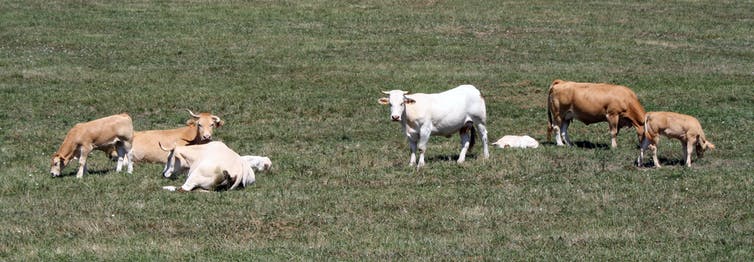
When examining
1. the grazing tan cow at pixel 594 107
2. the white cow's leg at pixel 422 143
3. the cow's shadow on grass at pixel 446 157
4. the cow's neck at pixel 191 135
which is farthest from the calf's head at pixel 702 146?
the cow's neck at pixel 191 135

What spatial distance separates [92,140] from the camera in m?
19.8

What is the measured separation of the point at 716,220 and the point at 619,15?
97.4 feet

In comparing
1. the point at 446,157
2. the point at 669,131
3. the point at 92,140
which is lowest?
the point at 446,157

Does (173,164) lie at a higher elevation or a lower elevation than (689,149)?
higher

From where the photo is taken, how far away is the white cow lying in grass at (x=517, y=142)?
2364 centimetres

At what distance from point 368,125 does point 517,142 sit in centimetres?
405

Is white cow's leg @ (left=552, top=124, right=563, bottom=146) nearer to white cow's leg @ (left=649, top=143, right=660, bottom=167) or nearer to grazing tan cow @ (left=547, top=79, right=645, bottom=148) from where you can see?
grazing tan cow @ (left=547, top=79, right=645, bottom=148)

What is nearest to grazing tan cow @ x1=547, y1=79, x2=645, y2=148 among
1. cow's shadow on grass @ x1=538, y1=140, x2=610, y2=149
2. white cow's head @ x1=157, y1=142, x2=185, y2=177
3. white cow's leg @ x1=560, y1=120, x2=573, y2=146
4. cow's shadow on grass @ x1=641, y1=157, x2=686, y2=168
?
white cow's leg @ x1=560, y1=120, x2=573, y2=146

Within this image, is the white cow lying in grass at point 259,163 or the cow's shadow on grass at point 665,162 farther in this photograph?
the cow's shadow on grass at point 665,162

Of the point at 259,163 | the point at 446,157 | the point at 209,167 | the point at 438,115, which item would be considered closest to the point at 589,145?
the point at 446,157

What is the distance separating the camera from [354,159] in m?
21.5

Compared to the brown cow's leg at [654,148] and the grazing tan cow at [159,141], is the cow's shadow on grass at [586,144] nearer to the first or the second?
the brown cow's leg at [654,148]

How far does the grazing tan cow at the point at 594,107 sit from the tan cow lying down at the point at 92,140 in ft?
28.2

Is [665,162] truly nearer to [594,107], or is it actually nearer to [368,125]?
[594,107]
